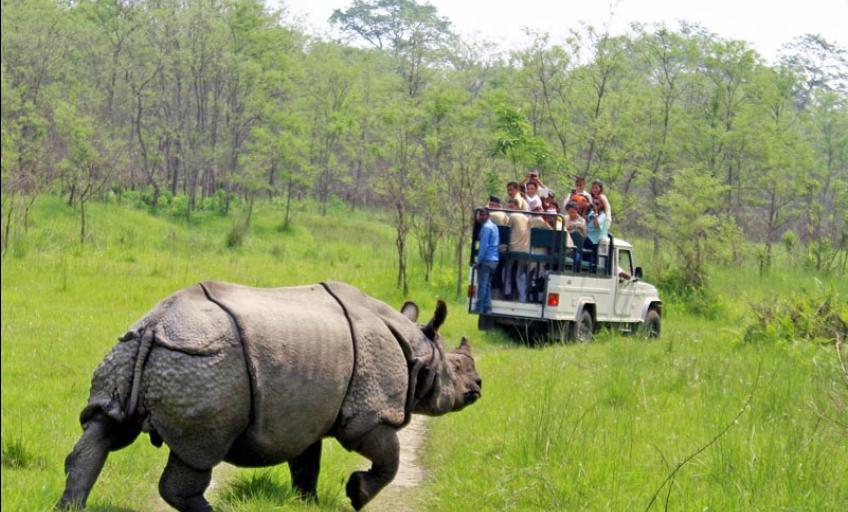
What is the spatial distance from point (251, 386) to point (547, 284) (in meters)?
9.94

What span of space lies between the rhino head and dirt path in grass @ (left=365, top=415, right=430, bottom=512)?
0.68 metres

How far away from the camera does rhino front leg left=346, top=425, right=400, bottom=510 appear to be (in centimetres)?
646

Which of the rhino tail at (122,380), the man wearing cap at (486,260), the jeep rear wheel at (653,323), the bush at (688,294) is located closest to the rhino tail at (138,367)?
the rhino tail at (122,380)

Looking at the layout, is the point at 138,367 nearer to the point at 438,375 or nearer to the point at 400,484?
the point at 438,375

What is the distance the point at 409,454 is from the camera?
9312 millimetres

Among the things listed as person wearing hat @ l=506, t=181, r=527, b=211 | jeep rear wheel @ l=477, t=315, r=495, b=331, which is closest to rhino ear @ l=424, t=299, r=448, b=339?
jeep rear wheel @ l=477, t=315, r=495, b=331

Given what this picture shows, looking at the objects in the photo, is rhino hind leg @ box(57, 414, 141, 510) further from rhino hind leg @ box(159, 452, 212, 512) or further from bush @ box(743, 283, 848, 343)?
bush @ box(743, 283, 848, 343)

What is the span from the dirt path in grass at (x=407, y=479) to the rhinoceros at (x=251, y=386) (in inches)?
32.3

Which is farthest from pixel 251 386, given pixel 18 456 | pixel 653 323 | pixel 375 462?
pixel 653 323

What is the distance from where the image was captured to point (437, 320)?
7.07 metres

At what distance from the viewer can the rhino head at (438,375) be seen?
700 centimetres

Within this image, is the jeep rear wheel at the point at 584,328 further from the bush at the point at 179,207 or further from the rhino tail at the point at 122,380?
the bush at the point at 179,207

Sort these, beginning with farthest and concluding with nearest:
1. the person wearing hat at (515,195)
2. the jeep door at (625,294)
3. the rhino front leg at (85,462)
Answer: the jeep door at (625,294) → the person wearing hat at (515,195) → the rhino front leg at (85,462)

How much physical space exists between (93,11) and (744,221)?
22.5 metres
